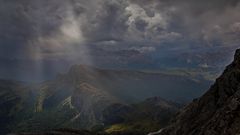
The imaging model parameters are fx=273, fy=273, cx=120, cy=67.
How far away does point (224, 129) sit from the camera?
132750mm

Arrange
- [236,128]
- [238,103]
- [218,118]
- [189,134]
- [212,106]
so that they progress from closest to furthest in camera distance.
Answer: [236,128] < [238,103] < [218,118] < [189,134] < [212,106]

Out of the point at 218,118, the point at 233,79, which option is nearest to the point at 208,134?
the point at 218,118

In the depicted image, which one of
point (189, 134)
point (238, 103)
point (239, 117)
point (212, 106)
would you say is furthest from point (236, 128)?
point (212, 106)

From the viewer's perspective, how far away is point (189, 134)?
6949 inches

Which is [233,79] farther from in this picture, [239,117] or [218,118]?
[239,117]

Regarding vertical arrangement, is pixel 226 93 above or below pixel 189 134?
above

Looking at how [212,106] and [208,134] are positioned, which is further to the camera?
[212,106]

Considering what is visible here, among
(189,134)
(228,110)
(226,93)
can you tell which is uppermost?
(226,93)

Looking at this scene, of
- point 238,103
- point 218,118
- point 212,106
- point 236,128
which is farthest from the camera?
point 212,106

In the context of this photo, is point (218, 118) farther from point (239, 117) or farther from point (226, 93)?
point (226, 93)

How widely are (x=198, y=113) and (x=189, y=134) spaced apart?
28.1 metres

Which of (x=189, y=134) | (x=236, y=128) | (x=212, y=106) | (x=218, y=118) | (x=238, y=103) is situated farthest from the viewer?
(x=212, y=106)

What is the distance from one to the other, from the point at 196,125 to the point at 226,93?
1274 inches

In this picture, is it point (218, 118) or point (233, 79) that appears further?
point (233, 79)
